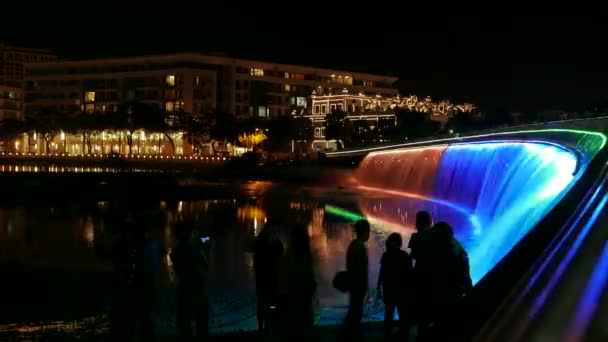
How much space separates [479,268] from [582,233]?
13.6m

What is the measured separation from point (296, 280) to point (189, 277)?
1500mm

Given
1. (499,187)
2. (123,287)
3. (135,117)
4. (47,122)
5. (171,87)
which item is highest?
(171,87)

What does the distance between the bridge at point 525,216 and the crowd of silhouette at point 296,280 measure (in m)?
1.19

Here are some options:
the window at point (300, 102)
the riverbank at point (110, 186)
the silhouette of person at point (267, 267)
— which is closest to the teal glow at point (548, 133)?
the silhouette of person at point (267, 267)

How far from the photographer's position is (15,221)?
33.6m

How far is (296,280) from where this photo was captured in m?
8.04

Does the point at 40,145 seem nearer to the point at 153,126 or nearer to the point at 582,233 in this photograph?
the point at 153,126

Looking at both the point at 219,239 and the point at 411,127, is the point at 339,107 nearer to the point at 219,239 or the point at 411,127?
the point at 411,127

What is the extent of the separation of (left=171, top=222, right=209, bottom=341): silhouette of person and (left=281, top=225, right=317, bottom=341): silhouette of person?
1225mm

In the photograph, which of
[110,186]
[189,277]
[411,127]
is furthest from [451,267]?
[411,127]

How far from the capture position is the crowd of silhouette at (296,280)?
319 inches

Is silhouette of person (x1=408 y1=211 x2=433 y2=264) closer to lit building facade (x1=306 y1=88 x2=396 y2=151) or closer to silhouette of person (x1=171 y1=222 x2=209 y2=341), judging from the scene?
silhouette of person (x1=171 y1=222 x2=209 y2=341)

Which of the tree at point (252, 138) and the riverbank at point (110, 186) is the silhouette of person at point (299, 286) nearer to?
the riverbank at point (110, 186)

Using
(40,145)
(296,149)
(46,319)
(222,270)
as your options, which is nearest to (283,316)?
(46,319)
